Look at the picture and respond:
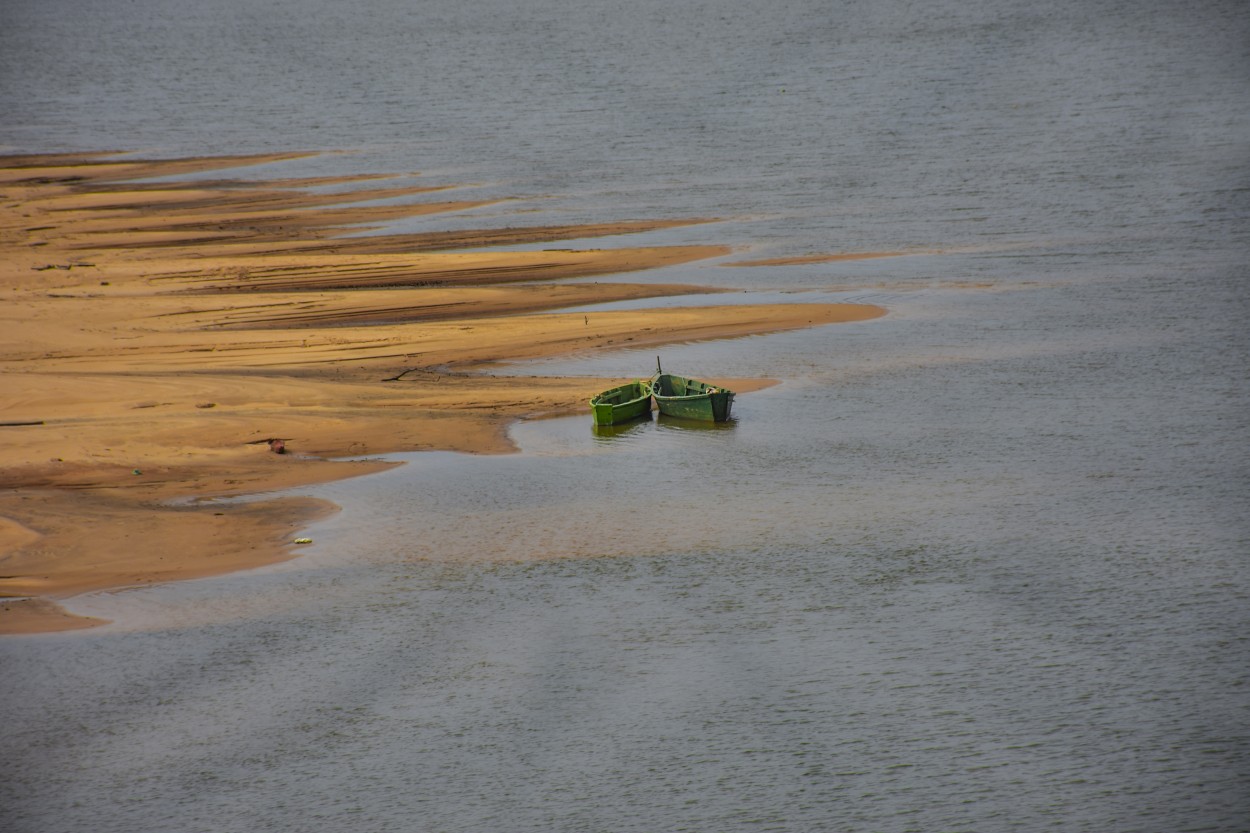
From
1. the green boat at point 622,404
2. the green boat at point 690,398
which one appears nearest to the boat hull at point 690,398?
the green boat at point 690,398

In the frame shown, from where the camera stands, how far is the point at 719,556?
15.1m

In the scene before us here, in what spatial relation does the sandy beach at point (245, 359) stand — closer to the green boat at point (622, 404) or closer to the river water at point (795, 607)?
the river water at point (795, 607)

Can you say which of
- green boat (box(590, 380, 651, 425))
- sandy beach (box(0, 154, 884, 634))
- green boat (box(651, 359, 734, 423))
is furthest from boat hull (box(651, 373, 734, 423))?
sandy beach (box(0, 154, 884, 634))

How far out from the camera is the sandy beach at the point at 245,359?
1569cm

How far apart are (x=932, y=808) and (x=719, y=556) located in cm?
521

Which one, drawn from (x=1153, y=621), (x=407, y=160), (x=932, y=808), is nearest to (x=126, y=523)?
(x=932, y=808)

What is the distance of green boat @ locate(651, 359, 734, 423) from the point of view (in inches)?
776

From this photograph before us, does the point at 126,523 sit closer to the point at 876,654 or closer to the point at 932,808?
the point at 876,654

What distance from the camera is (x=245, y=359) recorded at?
22.2 meters

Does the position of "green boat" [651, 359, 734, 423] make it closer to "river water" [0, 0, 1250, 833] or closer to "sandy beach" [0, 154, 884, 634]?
"river water" [0, 0, 1250, 833]

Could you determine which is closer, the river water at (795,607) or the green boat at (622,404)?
the river water at (795,607)

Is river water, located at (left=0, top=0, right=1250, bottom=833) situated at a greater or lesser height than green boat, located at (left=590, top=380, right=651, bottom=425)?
lesser

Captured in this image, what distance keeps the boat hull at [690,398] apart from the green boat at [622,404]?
22 cm

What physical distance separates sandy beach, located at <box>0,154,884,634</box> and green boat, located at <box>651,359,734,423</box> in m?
1.42
